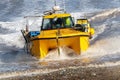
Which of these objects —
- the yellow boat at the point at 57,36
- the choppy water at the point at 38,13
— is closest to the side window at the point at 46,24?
the yellow boat at the point at 57,36

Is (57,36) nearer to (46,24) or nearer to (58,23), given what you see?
(58,23)

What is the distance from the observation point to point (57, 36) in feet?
63.0

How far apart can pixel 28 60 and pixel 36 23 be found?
540 inches

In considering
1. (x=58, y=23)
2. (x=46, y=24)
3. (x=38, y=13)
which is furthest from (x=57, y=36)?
(x=38, y=13)

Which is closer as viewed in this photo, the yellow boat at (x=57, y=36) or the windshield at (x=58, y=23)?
the yellow boat at (x=57, y=36)

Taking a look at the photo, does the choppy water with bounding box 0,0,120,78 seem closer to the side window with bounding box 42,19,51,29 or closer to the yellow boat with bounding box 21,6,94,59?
the yellow boat with bounding box 21,6,94,59

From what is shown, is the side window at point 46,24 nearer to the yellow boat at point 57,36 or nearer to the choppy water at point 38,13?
the yellow boat at point 57,36

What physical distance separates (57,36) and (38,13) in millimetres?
20619

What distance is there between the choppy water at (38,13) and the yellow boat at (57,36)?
0.48m

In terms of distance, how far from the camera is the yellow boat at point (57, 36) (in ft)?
63.4

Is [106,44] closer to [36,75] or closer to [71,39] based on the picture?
[71,39]

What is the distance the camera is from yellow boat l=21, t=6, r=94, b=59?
19.3 m

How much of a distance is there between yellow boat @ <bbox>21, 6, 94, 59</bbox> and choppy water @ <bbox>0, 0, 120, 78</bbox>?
1.56ft

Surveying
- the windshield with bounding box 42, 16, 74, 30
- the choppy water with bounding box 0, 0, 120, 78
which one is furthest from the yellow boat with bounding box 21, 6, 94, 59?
the choppy water with bounding box 0, 0, 120, 78
